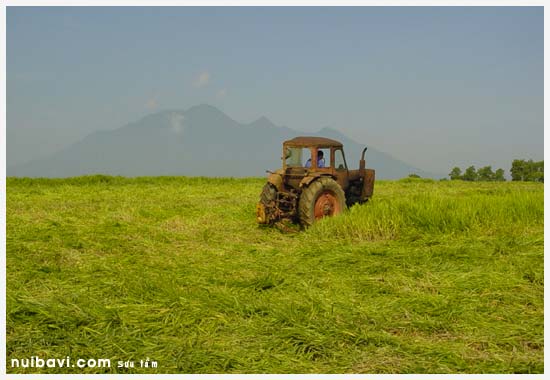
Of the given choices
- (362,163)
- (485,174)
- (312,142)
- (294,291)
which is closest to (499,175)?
(485,174)

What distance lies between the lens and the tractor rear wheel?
33.3 feet

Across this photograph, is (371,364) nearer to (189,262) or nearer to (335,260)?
(335,260)

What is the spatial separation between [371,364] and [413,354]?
405mm

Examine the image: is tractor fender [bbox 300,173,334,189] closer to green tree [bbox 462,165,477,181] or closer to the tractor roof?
the tractor roof

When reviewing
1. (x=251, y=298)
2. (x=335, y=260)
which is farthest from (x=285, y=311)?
(x=335, y=260)

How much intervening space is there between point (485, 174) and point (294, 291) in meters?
26.2

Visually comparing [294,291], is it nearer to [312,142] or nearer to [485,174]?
[312,142]

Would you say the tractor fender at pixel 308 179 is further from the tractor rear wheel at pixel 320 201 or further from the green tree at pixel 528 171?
the green tree at pixel 528 171

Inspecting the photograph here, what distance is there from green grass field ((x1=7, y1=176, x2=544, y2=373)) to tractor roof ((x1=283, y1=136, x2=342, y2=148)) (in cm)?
136

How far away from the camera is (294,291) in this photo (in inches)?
247

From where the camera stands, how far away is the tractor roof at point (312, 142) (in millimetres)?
10673

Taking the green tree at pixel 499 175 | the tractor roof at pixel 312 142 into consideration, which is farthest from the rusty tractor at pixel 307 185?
the green tree at pixel 499 175

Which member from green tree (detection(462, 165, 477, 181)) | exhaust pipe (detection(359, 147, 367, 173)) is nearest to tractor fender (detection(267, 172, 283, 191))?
exhaust pipe (detection(359, 147, 367, 173))

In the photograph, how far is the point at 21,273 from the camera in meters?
7.07
